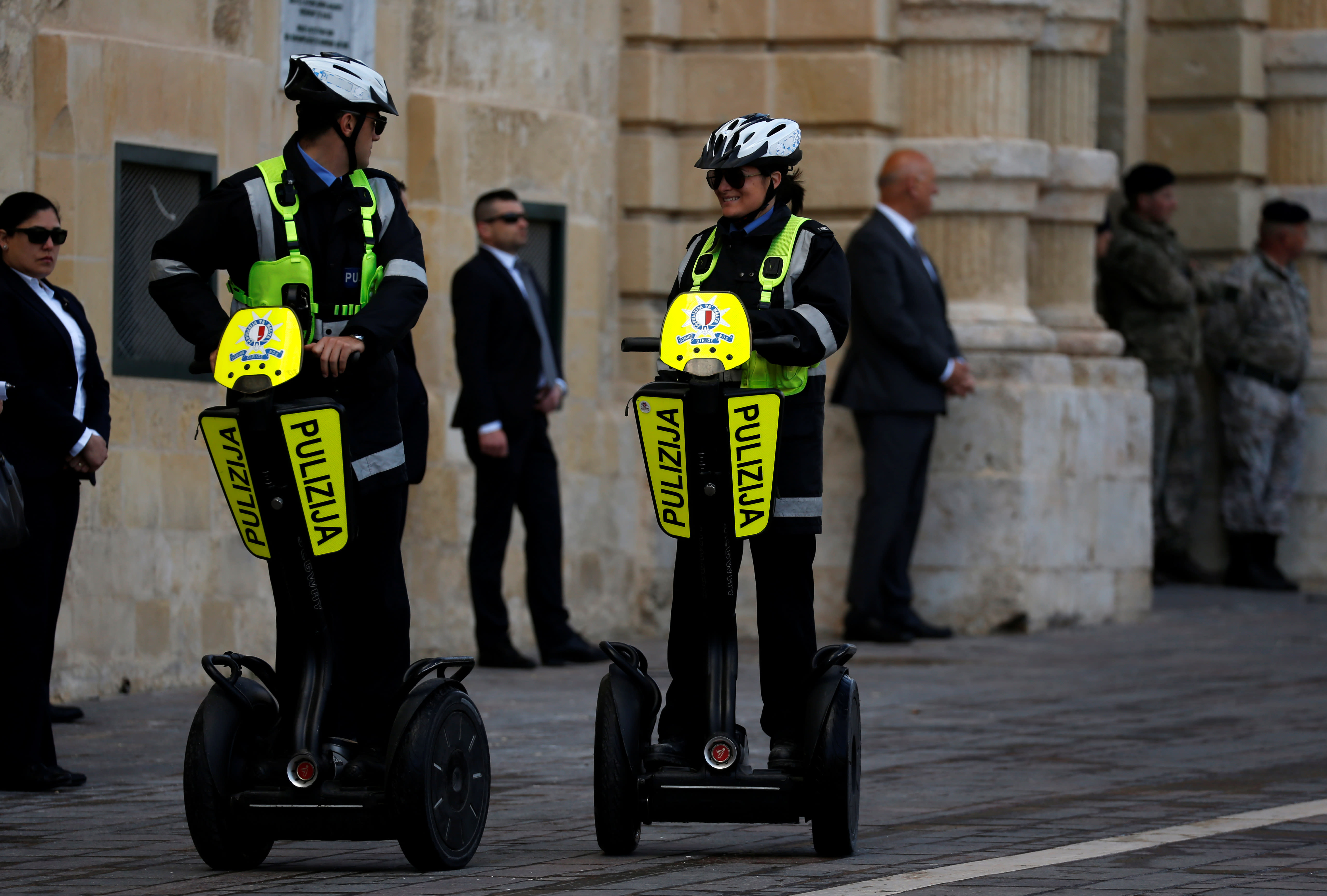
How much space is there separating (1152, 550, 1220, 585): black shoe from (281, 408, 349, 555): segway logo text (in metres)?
10.8

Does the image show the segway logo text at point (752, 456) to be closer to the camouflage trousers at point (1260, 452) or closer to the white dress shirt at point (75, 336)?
the white dress shirt at point (75, 336)

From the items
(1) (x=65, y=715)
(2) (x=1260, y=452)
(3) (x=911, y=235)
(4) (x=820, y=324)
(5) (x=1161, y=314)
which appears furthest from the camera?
(2) (x=1260, y=452)

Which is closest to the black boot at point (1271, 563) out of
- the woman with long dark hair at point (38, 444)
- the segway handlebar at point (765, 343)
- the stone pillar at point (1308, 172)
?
the stone pillar at point (1308, 172)

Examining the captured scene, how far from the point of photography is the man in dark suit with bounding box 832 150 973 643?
12.4 metres

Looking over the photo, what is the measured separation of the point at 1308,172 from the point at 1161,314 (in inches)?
68.7

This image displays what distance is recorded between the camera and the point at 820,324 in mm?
6348

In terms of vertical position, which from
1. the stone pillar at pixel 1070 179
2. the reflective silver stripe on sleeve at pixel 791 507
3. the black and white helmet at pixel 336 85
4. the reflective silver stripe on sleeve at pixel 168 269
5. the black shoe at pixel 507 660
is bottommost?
the black shoe at pixel 507 660

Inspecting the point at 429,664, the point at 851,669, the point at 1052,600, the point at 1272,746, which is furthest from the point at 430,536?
the point at 429,664

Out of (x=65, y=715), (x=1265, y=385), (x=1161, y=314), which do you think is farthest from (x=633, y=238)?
(x=65, y=715)

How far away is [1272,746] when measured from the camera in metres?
8.74

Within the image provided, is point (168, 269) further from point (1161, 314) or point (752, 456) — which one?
point (1161, 314)

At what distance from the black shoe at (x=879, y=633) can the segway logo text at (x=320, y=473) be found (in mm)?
6701

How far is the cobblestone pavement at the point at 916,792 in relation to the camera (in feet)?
19.7

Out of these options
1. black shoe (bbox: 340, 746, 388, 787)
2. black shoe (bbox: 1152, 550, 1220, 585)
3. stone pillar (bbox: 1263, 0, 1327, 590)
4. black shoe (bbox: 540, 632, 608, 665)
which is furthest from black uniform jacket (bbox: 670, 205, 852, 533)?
stone pillar (bbox: 1263, 0, 1327, 590)
